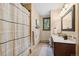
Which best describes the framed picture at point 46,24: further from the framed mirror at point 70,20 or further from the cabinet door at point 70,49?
the cabinet door at point 70,49

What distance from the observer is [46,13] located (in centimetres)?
204

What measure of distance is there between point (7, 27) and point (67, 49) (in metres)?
0.86

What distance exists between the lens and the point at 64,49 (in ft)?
5.28

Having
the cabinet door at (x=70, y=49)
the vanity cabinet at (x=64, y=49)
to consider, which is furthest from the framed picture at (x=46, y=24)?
the cabinet door at (x=70, y=49)

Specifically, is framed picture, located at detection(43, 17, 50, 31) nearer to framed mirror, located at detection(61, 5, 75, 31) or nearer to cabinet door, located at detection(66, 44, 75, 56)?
framed mirror, located at detection(61, 5, 75, 31)

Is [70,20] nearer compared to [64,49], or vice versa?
[64,49]

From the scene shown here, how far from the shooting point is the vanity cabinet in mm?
1538

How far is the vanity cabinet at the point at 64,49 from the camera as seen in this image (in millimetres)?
1538

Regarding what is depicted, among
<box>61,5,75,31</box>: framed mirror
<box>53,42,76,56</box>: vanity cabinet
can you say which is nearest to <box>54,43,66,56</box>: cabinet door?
<box>53,42,76,56</box>: vanity cabinet

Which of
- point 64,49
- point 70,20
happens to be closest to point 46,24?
point 70,20

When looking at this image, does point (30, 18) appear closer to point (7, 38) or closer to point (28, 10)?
point (28, 10)

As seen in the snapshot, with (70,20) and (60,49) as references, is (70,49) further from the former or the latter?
(70,20)

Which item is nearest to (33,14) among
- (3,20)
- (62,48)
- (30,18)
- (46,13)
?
Result: (30,18)

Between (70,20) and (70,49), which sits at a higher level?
(70,20)
